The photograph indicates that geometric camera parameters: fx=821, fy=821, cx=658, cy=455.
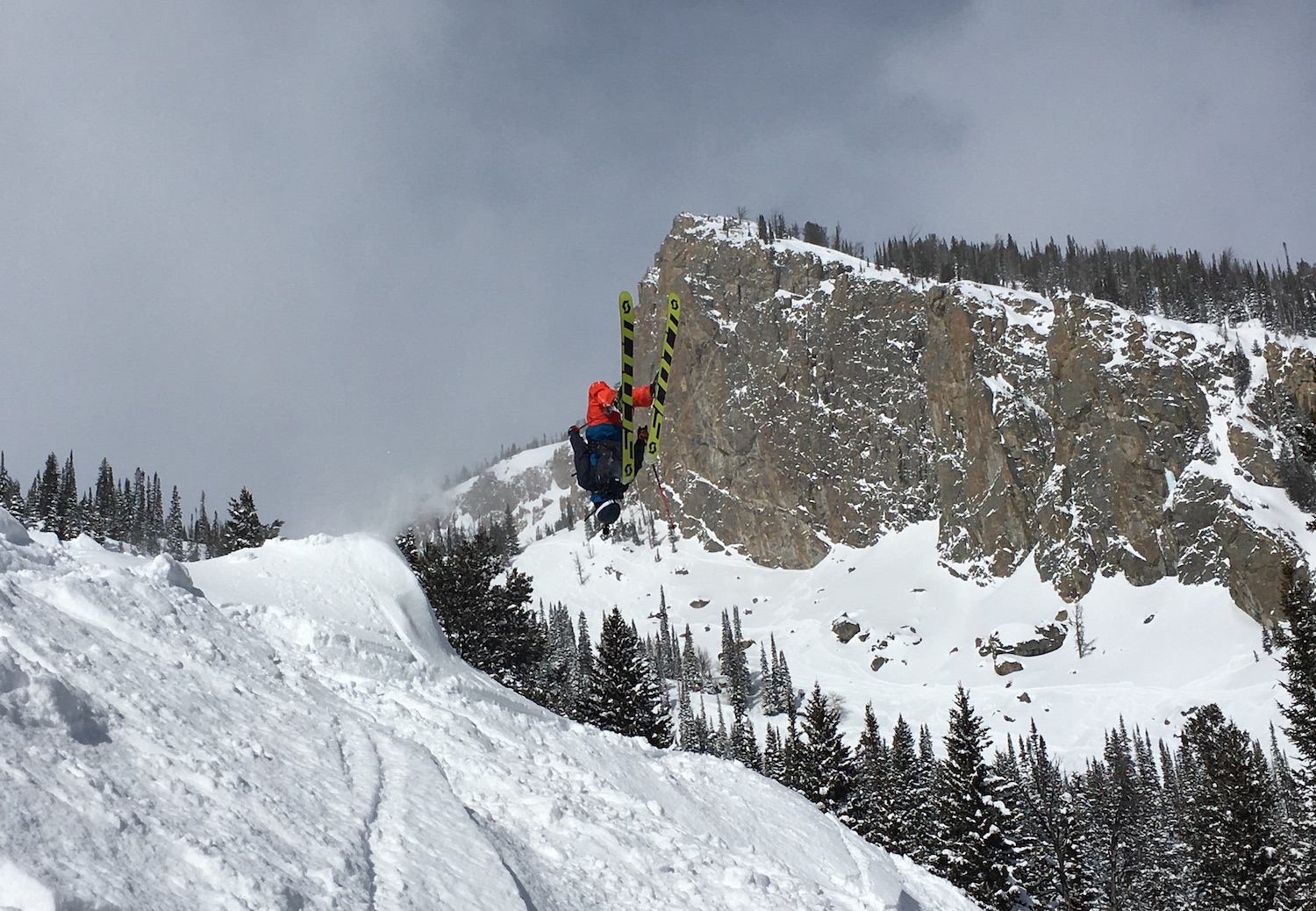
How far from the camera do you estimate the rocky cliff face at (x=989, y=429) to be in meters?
126

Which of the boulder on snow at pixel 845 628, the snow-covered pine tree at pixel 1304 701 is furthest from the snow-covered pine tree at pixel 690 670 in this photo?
the snow-covered pine tree at pixel 1304 701

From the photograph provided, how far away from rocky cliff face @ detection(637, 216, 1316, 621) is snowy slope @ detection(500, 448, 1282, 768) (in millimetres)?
5019

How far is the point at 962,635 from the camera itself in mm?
129000

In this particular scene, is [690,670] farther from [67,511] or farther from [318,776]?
[318,776]

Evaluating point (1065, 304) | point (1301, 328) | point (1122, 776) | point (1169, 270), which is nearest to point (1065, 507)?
point (1065, 304)

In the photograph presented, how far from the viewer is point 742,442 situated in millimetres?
187000

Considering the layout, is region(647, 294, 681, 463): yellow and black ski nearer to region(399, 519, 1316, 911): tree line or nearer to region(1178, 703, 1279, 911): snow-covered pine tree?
region(399, 519, 1316, 911): tree line

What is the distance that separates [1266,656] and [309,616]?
397 feet

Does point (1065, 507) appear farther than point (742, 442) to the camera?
No

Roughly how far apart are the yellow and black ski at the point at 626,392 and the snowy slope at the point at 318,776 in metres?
5.23

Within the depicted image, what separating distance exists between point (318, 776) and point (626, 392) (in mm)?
8852

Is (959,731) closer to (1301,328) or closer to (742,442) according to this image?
(1301,328)

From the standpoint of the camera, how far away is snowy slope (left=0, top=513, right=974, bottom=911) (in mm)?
6027

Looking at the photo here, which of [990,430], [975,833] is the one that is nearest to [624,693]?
[975,833]
